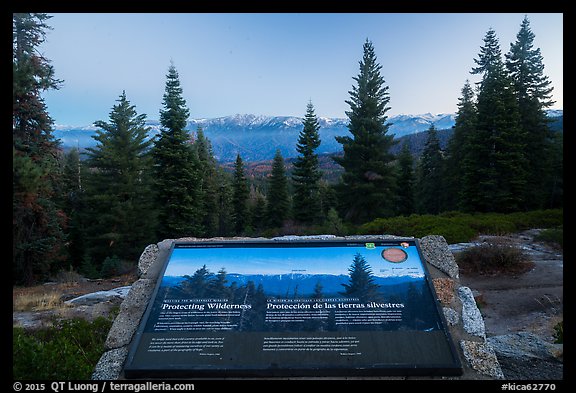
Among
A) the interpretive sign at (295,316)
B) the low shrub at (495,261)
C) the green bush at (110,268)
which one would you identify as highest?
the interpretive sign at (295,316)

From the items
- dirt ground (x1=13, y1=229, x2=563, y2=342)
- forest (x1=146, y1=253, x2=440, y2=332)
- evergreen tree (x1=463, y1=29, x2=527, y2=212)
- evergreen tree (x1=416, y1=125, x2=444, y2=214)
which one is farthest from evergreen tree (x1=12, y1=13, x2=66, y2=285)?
evergreen tree (x1=416, y1=125, x2=444, y2=214)

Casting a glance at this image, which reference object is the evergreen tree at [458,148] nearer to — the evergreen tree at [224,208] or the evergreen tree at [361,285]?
the evergreen tree at [224,208]

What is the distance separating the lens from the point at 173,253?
368 cm

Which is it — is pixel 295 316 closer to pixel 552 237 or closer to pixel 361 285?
pixel 361 285

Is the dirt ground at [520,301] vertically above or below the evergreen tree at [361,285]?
below

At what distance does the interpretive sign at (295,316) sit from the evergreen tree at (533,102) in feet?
88.5

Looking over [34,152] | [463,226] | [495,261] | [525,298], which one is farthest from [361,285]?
[34,152]

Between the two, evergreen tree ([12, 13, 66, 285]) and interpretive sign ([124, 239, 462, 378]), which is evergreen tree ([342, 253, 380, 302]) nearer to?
interpretive sign ([124, 239, 462, 378])

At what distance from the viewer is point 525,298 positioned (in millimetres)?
7496

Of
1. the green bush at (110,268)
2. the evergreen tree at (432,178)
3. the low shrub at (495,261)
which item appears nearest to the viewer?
the low shrub at (495,261)

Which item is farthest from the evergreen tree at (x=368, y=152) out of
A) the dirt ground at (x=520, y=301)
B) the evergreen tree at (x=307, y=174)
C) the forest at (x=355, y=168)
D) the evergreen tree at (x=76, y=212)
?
the evergreen tree at (x=76, y=212)

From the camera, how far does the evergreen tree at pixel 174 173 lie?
24141mm

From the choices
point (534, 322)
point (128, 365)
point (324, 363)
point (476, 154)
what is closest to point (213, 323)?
point (128, 365)

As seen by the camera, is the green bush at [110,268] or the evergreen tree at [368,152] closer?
the green bush at [110,268]
